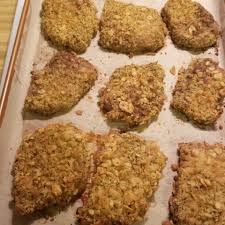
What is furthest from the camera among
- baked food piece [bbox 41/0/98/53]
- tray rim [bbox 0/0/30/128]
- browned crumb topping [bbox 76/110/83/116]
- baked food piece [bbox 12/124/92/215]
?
baked food piece [bbox 41/0/98/53]

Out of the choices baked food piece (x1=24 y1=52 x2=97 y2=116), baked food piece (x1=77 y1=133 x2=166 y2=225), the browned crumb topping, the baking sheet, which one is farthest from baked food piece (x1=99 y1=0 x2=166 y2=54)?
baked food piece (x1=77 y1=133 x2=166 y2=225)

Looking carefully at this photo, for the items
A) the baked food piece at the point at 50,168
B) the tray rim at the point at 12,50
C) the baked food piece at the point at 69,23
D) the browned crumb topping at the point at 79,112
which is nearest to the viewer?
the baked food piece at the point at 50,168

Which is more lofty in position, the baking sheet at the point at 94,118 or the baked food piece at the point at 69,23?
the baked food piece at the point at 69,23

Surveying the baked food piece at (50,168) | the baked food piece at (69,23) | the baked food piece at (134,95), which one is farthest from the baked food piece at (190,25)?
the baked food piece at (50,168)

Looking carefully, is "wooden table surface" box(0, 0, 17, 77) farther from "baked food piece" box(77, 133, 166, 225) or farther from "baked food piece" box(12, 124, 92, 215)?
"baked food piece" box(77, 133, 166, 225)

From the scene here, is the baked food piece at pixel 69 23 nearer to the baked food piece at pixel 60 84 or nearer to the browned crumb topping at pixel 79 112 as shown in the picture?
the baked food piece at pixel 60 84

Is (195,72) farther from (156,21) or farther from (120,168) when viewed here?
(120,168)
